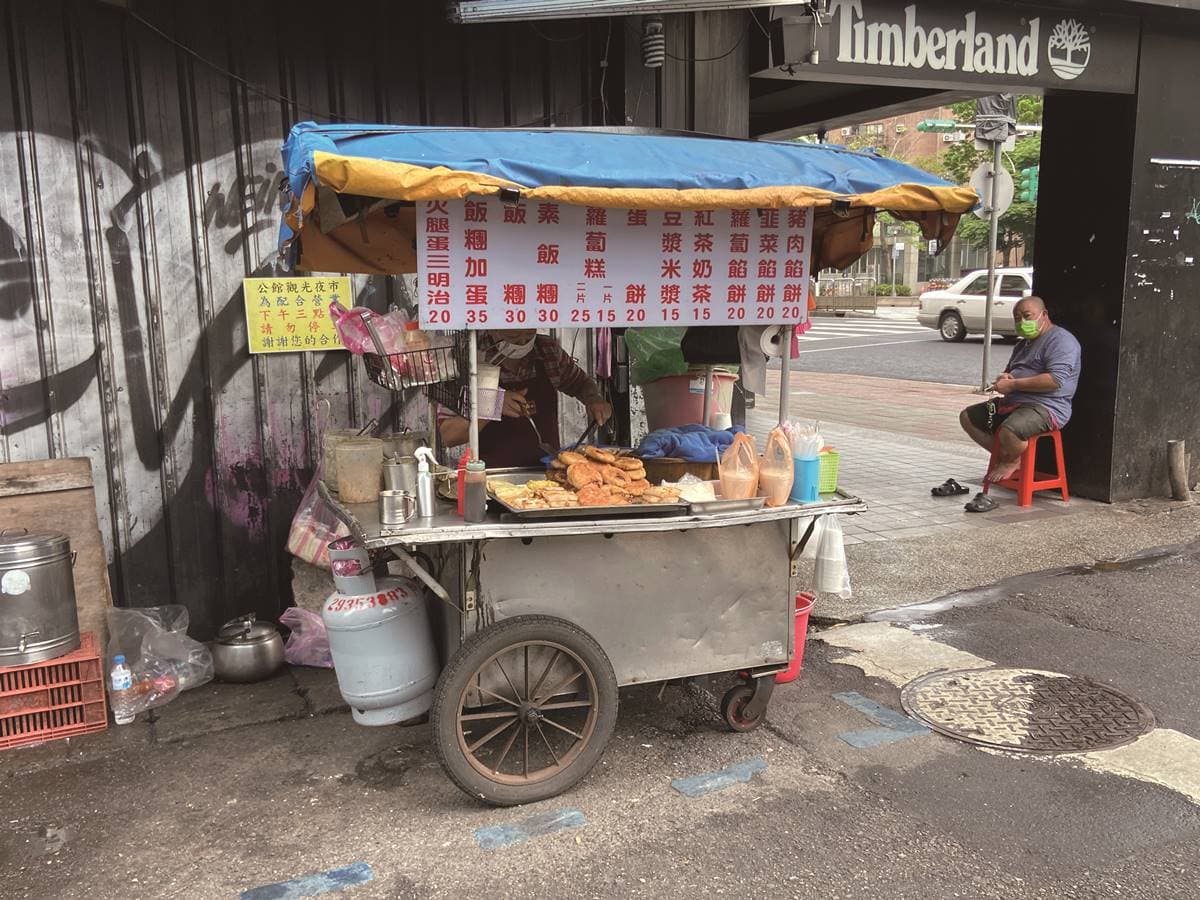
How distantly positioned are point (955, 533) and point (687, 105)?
12.0ft

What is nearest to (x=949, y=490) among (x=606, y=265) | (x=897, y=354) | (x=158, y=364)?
(x=606, y=265)

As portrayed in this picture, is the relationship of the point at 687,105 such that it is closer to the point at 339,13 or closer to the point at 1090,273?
the point at 339,13

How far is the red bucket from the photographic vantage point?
4109 millimetres

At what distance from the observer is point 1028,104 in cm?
3412

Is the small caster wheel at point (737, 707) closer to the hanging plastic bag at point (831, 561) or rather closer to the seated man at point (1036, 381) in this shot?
the hanging plastic bag at point (831, 561)

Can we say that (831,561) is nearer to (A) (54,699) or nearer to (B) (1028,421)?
(A) (54,699)

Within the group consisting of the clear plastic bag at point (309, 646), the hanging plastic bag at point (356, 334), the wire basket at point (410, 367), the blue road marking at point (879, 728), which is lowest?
the blue road marking at point (879, 728)

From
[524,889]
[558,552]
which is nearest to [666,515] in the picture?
[558,552]

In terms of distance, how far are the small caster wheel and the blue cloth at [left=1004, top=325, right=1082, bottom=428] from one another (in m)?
4.57

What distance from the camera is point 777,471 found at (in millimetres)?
3775

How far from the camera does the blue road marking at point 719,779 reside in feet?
11.7

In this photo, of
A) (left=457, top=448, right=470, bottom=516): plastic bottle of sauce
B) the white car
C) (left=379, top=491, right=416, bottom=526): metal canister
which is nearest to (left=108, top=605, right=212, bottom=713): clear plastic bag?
(left=379, top=491, right=416, bottom=526): metal canister

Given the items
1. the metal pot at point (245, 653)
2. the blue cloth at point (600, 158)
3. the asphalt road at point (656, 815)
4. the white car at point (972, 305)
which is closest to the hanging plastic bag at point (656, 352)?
the blue cloth at point (600, 158)

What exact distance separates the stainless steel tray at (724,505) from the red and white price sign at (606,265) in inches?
30.9
